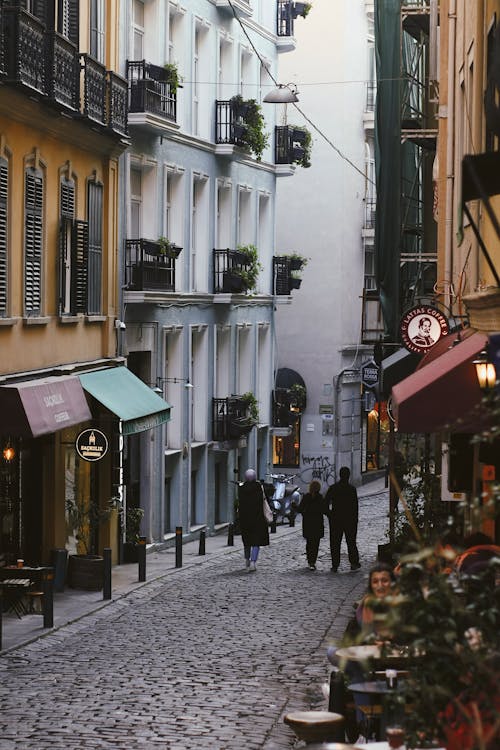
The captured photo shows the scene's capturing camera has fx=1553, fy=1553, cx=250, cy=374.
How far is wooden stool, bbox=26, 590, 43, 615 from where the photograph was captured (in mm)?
19875

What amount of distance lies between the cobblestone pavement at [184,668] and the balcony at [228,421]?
11784mm

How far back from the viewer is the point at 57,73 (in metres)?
22.2

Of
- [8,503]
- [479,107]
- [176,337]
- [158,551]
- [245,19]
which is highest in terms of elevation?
[245,19]

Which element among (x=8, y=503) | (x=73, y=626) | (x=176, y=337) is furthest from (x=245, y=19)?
(x=73, y=626)

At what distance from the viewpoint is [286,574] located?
25.2 meters

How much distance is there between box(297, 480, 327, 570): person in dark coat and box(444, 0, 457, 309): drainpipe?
3863mm

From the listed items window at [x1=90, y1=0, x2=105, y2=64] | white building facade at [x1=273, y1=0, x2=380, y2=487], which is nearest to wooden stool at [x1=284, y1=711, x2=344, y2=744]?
window at [x1=90, y1=0, x2=105, y2=64]

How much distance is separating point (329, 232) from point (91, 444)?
3043cm

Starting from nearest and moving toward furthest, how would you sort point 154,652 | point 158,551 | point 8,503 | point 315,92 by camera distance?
point 154,652
point 8,503
point 158,551
point 315,92

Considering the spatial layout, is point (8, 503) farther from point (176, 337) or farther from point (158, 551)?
point (176, 337)

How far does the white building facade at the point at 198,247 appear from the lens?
30.6m

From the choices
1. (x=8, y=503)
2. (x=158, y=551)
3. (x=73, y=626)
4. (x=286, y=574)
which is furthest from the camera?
(x=158, y=551)

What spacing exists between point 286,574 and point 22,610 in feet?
21.3

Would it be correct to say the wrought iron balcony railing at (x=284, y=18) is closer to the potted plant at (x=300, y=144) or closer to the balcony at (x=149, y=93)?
the potted plant at (x=300, y=144)
